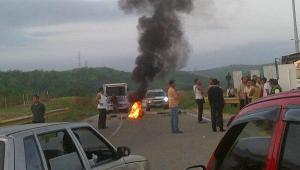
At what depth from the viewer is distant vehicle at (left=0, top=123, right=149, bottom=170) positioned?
18.3ft

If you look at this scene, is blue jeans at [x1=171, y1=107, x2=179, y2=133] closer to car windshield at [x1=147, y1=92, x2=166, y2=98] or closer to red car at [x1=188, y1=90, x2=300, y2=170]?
red car at [x1=188, y1=90, x2=300, y2=170]

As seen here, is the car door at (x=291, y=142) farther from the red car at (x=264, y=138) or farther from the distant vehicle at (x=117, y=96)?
the distant vehicle at (x=117, y=96)

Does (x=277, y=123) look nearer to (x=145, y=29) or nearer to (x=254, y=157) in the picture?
(x=254, y=157)

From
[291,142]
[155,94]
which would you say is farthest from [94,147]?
[155,94]

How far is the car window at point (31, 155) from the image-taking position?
18.4ft

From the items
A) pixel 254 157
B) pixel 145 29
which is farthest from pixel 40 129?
pixel 145 29

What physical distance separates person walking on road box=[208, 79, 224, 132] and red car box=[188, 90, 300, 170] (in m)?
15.7

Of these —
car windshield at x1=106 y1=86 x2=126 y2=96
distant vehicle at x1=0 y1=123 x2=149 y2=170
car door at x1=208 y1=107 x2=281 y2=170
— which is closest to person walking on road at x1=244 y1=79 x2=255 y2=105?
distant vehicle at x1=0 y1=123 x2=149 y2=170

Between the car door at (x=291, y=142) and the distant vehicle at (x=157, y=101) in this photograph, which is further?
the distant vehicle at (x=157, y=101)

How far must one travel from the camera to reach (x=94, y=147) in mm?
7309

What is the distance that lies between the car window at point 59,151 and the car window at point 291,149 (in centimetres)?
300

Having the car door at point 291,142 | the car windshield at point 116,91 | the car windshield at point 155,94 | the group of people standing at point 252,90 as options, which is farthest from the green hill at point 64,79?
the car door at point 291,142

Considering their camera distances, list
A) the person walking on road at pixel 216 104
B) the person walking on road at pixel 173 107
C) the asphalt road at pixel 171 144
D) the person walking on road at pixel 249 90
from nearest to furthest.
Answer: the asphalt road at pixel 171 144, the person walking on road at pixel 216 104, the person walking on road at pixel 249 90, the person walking on road at pixel 173 107

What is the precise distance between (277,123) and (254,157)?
38 centimetres
